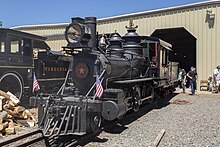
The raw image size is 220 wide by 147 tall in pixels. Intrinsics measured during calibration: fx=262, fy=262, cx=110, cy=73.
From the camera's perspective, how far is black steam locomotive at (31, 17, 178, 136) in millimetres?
5685

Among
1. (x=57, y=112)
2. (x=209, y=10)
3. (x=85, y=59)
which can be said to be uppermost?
(x=209, y=10)

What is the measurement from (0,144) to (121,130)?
2892 mm

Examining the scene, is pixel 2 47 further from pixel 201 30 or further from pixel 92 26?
pixel 201 30

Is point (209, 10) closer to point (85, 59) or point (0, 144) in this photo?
point (85, 59)

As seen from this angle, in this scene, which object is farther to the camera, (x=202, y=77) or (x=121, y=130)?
(x=202, y=77)

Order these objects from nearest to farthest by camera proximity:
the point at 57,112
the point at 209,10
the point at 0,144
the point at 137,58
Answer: the point at 0,144, the point at 57,112, the point at 137,58, the point at 209,10

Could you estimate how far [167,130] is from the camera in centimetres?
677

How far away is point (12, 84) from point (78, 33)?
444 cm

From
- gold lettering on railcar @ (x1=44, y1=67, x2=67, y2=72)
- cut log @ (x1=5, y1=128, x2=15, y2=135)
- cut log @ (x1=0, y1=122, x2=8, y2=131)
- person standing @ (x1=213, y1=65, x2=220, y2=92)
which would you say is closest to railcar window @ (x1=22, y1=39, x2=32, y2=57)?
gold lettering on railcar @ (x1=44, y1=67, x2=67, y2=72)

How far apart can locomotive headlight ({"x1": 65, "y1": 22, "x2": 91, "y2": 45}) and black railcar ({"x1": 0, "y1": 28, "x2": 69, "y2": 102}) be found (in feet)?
12.6

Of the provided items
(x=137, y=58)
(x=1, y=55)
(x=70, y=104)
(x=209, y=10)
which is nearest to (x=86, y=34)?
(x=70, y=104)

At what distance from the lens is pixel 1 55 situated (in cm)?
921

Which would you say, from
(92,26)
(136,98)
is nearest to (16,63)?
(92,26)

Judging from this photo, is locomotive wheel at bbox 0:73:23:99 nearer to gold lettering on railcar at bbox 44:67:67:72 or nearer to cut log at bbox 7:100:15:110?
cut log at bbox 7:100:15:110
